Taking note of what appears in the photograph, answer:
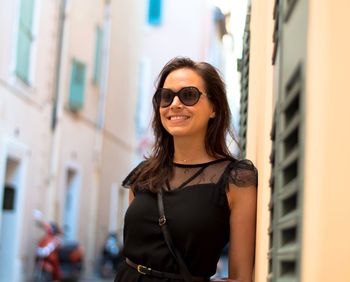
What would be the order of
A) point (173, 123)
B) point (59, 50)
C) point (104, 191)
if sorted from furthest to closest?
point (104, 191) → point (59, 50) → point (173, 123)

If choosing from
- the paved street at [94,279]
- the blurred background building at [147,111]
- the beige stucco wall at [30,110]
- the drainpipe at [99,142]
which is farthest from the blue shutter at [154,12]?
the paved street at [94,279]

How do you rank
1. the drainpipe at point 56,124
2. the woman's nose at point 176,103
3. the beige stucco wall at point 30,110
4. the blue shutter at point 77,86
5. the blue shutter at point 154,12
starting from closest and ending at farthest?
the woman's nose at point 176,103
the beige stucco wall at point 30,110
the drainpipe at point 56,124
the blue shutter at point 77,86
the blue shutter at point 154,12

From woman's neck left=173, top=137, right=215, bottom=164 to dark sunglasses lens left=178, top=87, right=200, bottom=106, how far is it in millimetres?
145

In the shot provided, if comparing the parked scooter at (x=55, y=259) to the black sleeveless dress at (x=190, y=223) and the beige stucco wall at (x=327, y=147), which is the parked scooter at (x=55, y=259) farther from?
the beige stucco wall at (x=327, y=147)

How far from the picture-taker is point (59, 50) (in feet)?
48.2

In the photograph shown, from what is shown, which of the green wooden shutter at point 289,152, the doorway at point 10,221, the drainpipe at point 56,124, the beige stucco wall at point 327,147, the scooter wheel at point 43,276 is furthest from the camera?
the drainpipe at point 56,124

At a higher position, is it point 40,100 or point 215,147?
point 40,100

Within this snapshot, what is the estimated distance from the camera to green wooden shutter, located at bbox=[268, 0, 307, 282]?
1.29 metres

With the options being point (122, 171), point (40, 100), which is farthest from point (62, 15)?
point (122, 171)

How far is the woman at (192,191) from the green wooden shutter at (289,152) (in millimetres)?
584

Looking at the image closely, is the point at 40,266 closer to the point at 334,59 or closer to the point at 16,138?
the point at 16,138

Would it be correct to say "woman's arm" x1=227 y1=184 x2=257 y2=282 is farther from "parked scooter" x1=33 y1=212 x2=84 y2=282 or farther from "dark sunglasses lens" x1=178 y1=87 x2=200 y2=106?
"parked scooter" x1=33 y1=212 x2=84 y2=282

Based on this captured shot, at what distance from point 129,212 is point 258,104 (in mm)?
660

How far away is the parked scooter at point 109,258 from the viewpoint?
16.3 m
